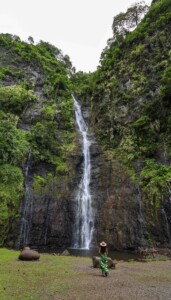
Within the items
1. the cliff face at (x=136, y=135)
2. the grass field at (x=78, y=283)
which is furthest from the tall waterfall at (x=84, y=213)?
the grass field at (x=78, y=283)

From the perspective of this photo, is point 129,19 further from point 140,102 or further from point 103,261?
point 103,261

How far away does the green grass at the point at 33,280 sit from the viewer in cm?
752

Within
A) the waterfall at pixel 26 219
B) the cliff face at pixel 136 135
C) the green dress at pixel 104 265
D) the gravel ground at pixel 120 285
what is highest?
the cliff face at pixel 136 135

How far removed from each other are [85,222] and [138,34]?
2852 centimetres

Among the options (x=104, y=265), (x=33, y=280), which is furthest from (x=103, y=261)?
(x=33, y=280)

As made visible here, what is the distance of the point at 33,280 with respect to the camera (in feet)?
30.6

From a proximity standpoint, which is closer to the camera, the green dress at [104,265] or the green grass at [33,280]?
the green grass at [33,280]

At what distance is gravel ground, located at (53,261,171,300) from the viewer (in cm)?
782

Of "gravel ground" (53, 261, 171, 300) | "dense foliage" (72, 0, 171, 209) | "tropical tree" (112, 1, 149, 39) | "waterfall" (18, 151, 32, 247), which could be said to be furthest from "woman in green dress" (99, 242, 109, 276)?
"tropical tree" (112, 1, 149, 39)

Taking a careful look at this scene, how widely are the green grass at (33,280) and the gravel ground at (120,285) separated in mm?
372

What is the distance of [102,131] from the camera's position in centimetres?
3406

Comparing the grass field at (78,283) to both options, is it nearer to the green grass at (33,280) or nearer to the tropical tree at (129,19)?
the green grass at (33,280)

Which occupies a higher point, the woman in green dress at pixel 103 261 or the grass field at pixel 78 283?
the woman in green dress at pixel 103 261

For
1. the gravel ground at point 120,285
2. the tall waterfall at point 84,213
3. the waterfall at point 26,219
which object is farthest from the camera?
the tall waterfall at point 84,213
